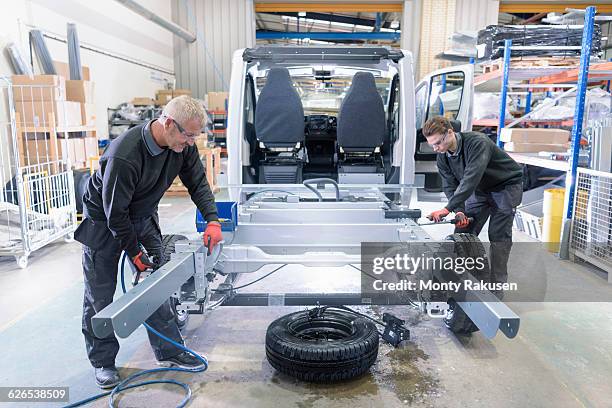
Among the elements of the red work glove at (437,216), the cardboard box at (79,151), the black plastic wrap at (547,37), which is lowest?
the red work glove at (437,216)

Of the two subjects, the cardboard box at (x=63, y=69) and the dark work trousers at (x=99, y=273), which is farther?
the cardboard box at (x=63, y=69)

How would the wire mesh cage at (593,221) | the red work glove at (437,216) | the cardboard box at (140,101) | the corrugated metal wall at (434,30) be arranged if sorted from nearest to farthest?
the red work glove at (437,216) → the wire mesh cage at (593,221) → the cardboard box at (140,101) → the corrugated metal wall at (434,30)

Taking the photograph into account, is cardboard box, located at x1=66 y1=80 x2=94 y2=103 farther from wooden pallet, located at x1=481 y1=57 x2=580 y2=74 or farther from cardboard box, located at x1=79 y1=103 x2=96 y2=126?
wooden pallet, located at x1=481 y1=57 x2=580 y2=74

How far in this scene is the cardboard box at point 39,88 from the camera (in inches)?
223

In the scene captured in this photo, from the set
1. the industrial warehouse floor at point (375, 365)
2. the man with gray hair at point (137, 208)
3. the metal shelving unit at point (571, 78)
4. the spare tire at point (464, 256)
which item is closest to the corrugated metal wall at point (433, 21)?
the metal shelving unit at point (571, 78)

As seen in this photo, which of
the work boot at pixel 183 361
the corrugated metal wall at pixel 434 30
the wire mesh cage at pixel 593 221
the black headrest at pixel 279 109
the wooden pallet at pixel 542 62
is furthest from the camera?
the corrugated metal wall at pixel 434 30

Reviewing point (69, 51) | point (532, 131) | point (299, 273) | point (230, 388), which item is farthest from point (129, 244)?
point (69, 51)

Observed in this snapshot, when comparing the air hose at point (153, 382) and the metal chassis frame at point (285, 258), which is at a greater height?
A: the metal chassis frame at point (285, 258)

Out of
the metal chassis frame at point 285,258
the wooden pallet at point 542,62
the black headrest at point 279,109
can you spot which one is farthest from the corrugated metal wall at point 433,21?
the metal chassis frame at point 285,258

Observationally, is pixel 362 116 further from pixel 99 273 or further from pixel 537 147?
pixel 99 273

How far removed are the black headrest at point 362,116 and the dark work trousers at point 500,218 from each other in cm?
118

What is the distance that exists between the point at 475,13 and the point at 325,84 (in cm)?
927

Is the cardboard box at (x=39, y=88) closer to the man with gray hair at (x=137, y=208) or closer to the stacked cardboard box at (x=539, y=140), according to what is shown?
the man with gray hair at (x=137, y=208)

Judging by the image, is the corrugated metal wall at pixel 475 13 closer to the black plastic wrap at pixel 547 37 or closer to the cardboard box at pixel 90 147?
the black plastic wrap at pixel 547 37
